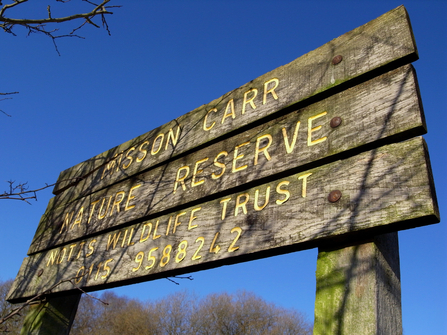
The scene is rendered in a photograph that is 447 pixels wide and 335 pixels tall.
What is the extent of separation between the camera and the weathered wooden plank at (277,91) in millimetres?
2197

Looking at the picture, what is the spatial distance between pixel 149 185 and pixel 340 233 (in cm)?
198

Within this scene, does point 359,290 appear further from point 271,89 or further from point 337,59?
point 271,89

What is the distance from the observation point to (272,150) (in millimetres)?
2457

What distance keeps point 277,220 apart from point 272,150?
20.7 inches

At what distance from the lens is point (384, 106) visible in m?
2.01

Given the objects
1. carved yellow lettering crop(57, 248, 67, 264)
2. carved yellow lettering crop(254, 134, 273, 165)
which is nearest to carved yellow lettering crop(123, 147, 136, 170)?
carved yellow lettering crop(57, 248, 67, 264)

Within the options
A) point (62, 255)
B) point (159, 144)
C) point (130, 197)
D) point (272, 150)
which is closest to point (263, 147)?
point (272, 150)

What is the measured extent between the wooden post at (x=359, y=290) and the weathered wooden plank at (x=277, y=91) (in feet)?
3.38

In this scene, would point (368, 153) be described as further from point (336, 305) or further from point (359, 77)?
point (336, 305)

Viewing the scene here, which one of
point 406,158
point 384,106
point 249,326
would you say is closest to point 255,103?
point 384,106

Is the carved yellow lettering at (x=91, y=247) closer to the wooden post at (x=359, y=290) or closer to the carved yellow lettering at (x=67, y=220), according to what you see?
the carved yellow lettering at (x=67, y=220)

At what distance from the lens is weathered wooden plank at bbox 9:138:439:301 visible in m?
1.71

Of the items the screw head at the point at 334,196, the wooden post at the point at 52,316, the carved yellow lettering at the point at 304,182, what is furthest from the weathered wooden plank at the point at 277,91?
the wooden post at the point at 52,316

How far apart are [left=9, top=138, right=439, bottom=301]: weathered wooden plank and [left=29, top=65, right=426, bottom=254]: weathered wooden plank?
9cm
